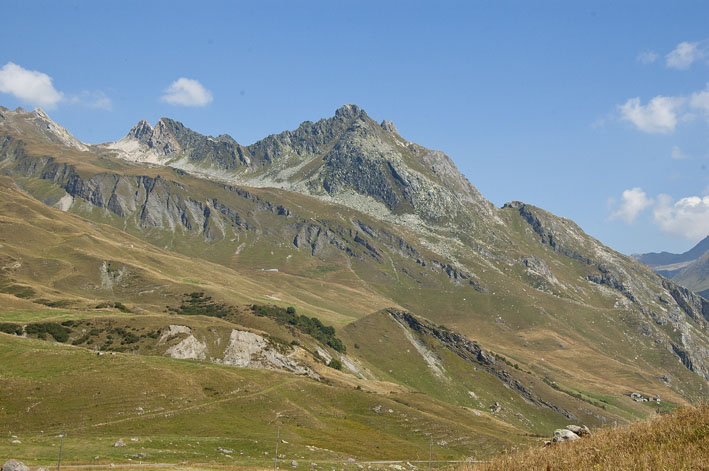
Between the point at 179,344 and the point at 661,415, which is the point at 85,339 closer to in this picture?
the point at 179,344

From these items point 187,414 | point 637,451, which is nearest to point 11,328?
point 187,414

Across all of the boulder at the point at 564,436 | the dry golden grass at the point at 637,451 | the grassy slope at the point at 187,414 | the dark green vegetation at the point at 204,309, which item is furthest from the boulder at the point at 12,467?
the dark green vegetation at the point at 204,309

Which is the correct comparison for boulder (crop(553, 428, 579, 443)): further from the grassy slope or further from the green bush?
the green bush

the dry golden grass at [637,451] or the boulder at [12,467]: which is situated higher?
the dry golden grass at [637,451]

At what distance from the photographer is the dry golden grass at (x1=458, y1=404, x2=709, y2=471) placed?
17594 millimetres

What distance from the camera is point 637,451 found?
63.7 ft

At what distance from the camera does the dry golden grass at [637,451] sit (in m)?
17.6

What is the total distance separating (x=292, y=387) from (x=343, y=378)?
38298mm

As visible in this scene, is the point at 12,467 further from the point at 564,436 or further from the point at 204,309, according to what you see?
the point at 204,309

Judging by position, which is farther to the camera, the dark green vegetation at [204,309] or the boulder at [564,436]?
the dark green vegetation at [204,309]

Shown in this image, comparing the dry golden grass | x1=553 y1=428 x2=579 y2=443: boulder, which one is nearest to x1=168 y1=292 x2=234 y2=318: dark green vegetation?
x1=553 y1=428 x2=579 y2=443: boulder

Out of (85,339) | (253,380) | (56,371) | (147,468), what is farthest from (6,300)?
(147,468)

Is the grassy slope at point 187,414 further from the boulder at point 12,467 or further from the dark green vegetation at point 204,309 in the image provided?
the dark green vegetation at point 204,309

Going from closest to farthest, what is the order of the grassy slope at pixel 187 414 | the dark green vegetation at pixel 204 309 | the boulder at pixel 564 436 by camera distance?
the boulder at pixel 564 436 < the grassy slope at pixel 187 414 < the dark green vegetation at pixel 204 309
